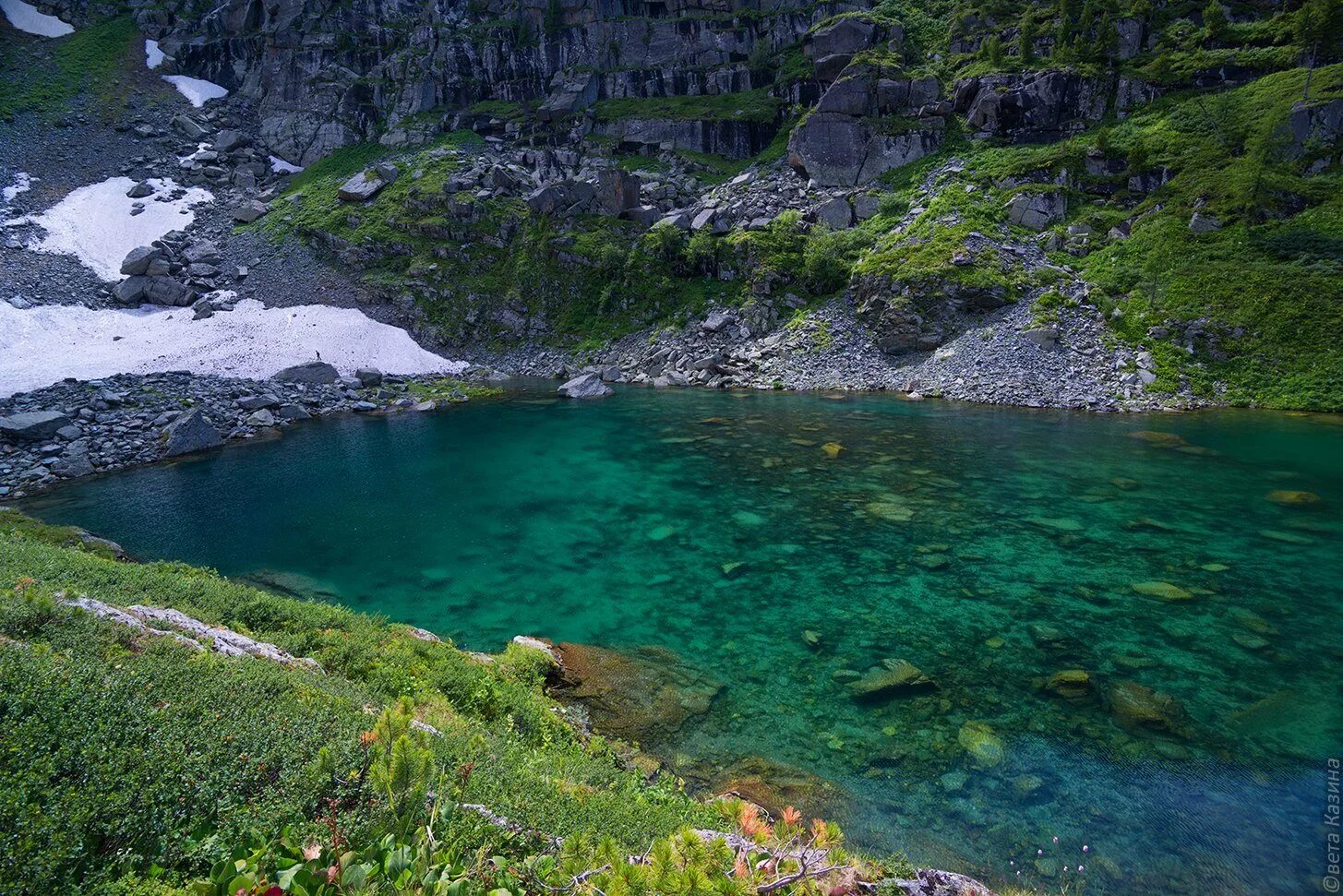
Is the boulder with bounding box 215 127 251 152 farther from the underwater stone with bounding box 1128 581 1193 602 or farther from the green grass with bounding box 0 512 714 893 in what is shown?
the underwater stone with bounding box 1128 581 1193 602

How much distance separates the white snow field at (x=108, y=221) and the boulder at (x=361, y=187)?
15851 mm

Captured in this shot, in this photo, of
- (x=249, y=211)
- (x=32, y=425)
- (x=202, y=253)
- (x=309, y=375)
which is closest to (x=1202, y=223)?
(x=309, y=375)

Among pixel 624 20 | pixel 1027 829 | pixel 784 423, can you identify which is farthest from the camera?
pixel 624 20

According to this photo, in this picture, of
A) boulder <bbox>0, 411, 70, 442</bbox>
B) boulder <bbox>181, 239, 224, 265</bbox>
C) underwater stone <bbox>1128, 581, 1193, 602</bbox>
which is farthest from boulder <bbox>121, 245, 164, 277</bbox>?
underwater stone <bbox>1128, 581, 1193, 602</bbox>

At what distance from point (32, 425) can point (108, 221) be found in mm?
44259

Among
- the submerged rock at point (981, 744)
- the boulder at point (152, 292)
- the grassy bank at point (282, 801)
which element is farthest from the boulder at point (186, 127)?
the submerged rock at point (981, 744)

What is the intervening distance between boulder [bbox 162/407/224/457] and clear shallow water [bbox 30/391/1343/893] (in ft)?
9.39

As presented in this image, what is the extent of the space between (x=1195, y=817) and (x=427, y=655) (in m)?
11.7

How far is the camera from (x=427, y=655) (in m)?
10.2

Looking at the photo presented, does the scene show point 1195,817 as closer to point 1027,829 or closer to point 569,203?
point 1027,829

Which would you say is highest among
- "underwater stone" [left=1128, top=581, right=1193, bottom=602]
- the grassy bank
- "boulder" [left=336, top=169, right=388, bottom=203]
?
"boulder" [left=336, top=169, right=388, bottom=203]

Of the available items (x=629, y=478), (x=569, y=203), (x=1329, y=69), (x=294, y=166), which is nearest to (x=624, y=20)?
(x=569, y=203)

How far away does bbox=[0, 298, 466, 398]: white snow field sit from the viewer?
1667 inches

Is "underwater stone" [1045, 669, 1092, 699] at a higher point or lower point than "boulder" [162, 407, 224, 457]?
lower
